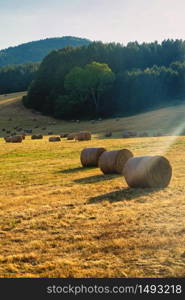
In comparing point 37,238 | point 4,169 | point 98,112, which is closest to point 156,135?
point 4,169

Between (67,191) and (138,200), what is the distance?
9.83 ft

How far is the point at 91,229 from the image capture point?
31.2ft

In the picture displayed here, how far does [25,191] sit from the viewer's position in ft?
48.2

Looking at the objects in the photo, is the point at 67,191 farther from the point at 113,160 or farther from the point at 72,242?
the point at 72,242

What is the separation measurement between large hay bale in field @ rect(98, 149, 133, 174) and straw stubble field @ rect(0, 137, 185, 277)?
4.37 feet

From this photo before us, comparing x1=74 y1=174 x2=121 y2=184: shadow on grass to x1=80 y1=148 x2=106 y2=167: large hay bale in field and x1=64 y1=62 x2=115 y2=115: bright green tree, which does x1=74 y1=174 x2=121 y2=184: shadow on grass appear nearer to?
x1=80 y1=148 x2=106 y2=167: large hay bale in field

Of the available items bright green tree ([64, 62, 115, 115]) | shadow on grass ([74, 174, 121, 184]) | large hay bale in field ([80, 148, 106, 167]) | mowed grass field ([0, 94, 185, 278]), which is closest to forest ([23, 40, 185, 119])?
bright green tree ([64, 62, 115, 115])

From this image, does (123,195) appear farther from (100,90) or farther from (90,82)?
(90,82)

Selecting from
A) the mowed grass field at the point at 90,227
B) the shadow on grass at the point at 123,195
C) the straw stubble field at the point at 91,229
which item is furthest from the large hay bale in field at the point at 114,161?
the shadow on grass at the point at 123,195

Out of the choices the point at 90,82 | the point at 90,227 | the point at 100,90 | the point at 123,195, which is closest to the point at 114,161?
the point at 123,195

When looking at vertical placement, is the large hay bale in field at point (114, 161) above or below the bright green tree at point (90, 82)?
below

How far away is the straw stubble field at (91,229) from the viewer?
737 cm

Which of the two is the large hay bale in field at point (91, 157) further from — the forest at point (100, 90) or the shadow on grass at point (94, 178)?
the forest at point (100, 90)

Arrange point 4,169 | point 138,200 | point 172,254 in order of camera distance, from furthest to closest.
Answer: point 4,169 < point 138,200 < point 172,254
